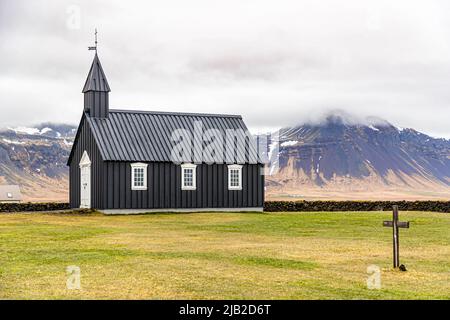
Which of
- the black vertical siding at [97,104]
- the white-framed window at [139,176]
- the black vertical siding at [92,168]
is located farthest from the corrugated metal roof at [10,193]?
the white-framed window at [139,176]

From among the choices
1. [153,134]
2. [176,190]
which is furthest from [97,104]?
[176,190]

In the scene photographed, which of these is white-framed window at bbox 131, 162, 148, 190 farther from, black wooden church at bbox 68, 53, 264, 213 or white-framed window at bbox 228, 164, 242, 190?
white-framed window at bbox 228, 164, 242, 190

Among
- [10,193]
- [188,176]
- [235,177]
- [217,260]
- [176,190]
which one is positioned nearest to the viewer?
[217,260]

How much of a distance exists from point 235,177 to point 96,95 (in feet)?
37.0

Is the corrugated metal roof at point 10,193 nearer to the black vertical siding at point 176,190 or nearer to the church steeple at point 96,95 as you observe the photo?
the church steeple at point 96,95

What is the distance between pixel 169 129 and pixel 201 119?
316 centimetres

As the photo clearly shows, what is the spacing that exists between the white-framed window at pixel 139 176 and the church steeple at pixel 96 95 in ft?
17.5

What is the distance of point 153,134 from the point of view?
52.5 meters

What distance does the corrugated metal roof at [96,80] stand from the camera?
173ft

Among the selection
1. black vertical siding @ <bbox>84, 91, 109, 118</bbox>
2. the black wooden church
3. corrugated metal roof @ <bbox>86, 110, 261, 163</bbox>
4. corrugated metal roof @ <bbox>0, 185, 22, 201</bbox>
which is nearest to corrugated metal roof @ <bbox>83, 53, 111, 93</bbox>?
the black wooden church

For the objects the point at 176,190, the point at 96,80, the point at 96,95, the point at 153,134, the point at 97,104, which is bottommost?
the point at 176,190

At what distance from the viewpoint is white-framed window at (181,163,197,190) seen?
168 ft

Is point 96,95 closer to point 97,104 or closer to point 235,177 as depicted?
point 97,104
